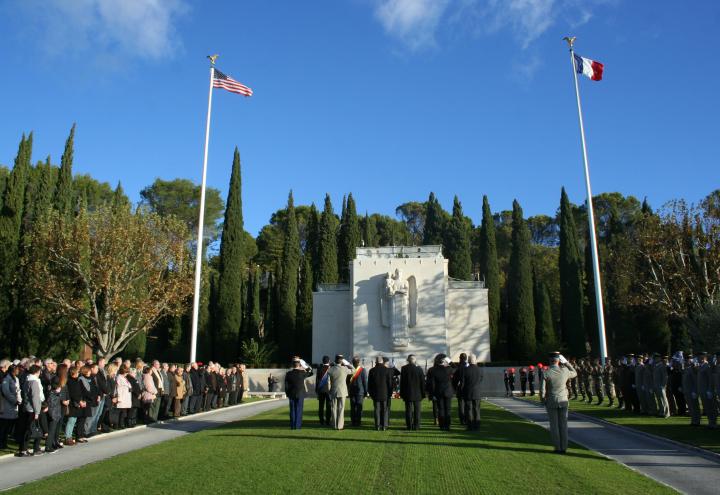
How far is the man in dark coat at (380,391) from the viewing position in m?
13.3

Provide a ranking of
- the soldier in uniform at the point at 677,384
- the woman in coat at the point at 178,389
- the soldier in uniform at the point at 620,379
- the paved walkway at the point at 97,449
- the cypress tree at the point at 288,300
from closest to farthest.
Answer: the paved walkway at the point at 97,449
the soldier in uniform at the point at 677,384
the woman in coat at the point at 178,389
the soldier in uniform at the point at 620,379
the cypress tree at the point at 288,300

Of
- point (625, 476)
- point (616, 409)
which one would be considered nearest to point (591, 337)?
point (616, 409)

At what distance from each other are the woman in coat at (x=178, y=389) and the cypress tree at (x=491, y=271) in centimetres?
3206

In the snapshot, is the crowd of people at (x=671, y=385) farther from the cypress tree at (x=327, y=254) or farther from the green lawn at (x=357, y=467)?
the cypress tree at (x=327, y=254)

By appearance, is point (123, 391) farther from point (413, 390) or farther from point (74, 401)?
point (413, 390)

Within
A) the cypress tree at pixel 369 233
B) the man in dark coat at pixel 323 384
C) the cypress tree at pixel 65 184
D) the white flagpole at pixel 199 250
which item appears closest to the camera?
the man in dark coat at pixel 323 384

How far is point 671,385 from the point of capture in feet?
54.8

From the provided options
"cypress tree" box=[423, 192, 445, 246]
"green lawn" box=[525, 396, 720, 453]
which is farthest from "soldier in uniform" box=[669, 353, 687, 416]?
"cypress tree" box=[423, 192, 445, 246]

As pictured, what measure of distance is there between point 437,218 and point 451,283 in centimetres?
1949

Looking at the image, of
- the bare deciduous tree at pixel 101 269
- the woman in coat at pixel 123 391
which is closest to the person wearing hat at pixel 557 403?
the woman in coat at pixel 123 391

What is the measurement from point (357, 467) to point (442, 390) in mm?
5163

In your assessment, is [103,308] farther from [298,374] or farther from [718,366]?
[718,366]

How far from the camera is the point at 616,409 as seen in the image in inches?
754

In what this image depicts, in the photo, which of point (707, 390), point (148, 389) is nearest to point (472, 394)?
point (707, 390)
